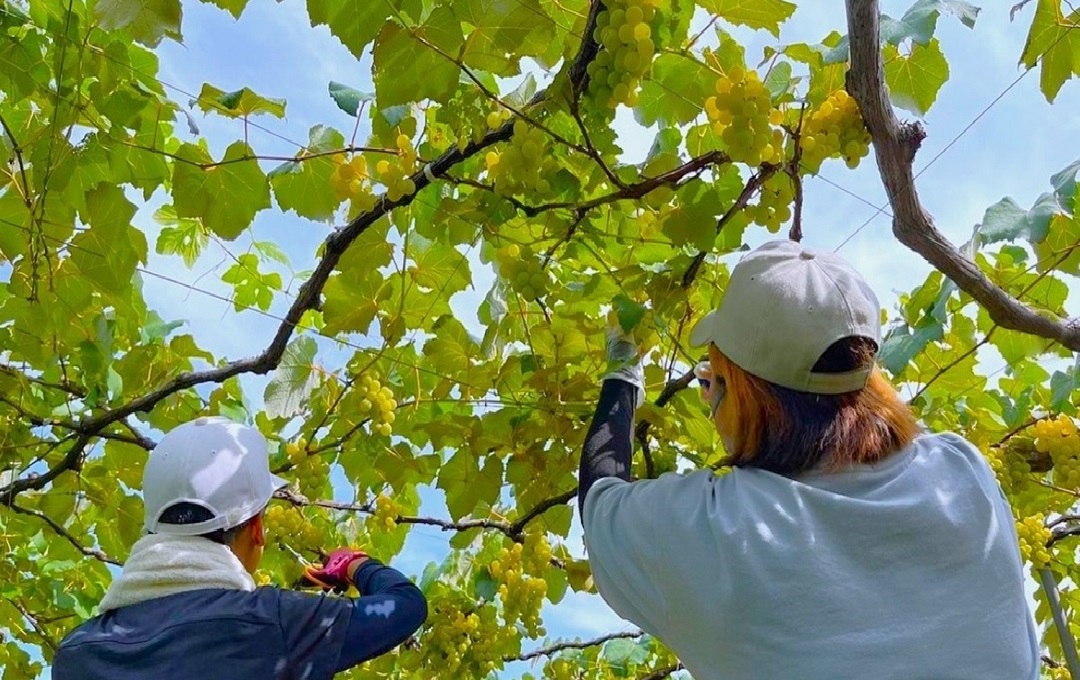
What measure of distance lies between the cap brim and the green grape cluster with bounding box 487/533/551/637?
1337mm

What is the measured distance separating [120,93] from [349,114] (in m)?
0.65

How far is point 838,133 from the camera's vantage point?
1.72m

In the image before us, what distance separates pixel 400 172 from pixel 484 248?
960 mm

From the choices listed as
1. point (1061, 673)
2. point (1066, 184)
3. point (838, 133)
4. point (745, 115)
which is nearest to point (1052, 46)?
point (1066, 184)

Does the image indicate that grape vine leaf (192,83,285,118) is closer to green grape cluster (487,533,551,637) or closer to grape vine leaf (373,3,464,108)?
grape vine leaf (373,3,464,108)

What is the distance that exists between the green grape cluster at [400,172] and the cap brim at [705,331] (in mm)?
726

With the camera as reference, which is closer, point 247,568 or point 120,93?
point 247,568

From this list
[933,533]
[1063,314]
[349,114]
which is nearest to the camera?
[933,533]

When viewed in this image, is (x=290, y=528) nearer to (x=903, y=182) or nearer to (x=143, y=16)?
(x=143, y=16)

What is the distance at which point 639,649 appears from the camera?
4504 millimetres

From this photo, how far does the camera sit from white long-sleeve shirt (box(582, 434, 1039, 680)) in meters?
1.11

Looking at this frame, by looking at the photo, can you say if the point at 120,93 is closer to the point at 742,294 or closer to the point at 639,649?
the point at 742,294

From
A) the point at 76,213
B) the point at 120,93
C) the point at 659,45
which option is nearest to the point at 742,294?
the point at 659,45

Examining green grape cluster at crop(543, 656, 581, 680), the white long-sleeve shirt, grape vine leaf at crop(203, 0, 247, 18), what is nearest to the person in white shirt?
the white long-sleeve shirt
